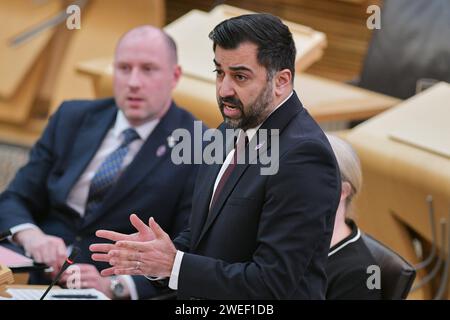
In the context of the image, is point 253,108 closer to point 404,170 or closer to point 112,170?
point 112,170

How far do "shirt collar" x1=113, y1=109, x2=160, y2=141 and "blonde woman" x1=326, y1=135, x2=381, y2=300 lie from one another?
2.04 feet

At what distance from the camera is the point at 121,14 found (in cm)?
443

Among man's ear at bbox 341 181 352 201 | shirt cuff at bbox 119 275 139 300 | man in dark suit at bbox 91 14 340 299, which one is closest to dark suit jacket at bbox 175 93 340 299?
man in dark suit at bbox 91 14 340 299

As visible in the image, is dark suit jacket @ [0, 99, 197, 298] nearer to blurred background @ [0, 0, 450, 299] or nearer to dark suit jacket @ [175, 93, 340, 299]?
blurred background @ [0, 0, 450, 299]

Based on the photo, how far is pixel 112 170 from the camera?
2594 mm

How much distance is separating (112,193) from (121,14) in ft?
6.63

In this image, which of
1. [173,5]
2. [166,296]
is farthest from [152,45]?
[173,5]

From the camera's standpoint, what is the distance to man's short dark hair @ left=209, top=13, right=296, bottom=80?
1538 mm

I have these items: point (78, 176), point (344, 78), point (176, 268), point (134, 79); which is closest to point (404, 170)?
point (134, 79)

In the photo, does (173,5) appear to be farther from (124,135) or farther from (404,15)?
(124,135)

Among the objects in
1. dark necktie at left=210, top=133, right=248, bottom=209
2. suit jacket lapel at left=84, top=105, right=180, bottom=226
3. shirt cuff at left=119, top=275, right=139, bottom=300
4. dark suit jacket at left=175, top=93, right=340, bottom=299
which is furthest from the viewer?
suit jacket lapel at left=84, top=105, right=180, bottom=226

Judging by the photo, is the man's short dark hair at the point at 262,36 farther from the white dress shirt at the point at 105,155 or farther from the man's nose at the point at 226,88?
the white dress shirt at the point at 105,155

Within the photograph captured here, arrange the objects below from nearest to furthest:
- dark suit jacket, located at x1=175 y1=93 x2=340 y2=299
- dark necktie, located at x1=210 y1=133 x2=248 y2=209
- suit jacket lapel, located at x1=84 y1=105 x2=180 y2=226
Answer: dark suit jacket, located at x1=175 y1=93 x2=340 y2=299
dark necktie, located at x1=210 y1=133 x2=248 y2=209
suit jacket lapel, located at x1=84 y1=105 x2=180 y2=226

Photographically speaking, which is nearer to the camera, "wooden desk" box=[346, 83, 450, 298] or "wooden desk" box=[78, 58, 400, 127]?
"wooden desk" box=[346, 83, 450, 298]
